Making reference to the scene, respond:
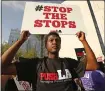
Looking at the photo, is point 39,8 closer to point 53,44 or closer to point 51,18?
point 51,18

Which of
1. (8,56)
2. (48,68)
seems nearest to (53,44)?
(48,68)

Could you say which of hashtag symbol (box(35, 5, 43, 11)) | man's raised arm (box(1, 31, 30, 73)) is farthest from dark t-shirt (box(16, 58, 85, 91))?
hashtag symbol (box(35, 5, 43, 11))

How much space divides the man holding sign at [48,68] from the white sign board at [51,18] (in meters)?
0.60

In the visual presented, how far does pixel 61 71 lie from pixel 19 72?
477 mm

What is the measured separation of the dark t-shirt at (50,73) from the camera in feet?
8.88

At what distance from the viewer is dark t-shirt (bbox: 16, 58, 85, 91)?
271 cm

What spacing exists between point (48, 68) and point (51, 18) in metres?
1.06

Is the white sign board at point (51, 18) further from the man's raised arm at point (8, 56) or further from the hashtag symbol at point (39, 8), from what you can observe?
the man's raised arm at point (8, 56)

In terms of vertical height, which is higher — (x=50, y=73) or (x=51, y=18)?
(x=51, y=18)

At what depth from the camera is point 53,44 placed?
2.83 m

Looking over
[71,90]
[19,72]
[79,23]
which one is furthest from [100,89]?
[19,72]

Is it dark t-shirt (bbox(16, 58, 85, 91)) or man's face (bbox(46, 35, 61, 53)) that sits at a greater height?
man's face (bbox(46, 35, 61, 53))

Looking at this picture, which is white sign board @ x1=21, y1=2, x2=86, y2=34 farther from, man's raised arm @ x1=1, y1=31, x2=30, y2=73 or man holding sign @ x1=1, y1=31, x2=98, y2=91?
man's raised arm @ x1=1, y1=31, x2=30, y2=73

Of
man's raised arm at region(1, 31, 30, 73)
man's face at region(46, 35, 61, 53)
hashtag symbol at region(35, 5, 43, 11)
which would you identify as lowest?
man's raised arm at region(1, 31, 30, 73)
